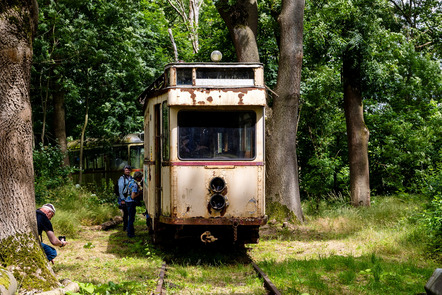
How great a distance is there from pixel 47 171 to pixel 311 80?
9504 millimetres

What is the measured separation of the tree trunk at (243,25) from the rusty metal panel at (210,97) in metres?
5.50

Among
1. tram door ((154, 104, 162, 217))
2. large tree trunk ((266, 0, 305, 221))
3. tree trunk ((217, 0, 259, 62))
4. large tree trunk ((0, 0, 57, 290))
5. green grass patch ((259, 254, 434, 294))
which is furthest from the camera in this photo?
tree trunk ((217, 0, 259, 62))

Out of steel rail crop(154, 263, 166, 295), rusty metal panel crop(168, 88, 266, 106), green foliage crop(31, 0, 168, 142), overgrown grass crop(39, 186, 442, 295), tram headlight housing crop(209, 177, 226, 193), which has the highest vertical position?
green foliage crop(31, 0, 168, 142)

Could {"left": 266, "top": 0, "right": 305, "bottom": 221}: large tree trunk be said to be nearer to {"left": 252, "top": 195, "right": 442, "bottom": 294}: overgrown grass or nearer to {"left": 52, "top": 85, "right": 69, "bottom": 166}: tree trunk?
{"left": 252, "top": 195, "right": 442, "bottom": 294}: overgrown grass

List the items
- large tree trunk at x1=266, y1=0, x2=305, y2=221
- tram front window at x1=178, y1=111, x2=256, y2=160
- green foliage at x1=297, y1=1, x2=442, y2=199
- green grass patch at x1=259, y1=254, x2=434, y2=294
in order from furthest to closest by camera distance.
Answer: green foliage at x1=297, y1=1, x2=442, y2=199, large tree trunk at x1=266, y1=0, x2=305, y2=221, tram front window at x1=178, y1=111, x2=256, y2=160, green grass patch at x1=259, y1=254, x2=434, y2=294

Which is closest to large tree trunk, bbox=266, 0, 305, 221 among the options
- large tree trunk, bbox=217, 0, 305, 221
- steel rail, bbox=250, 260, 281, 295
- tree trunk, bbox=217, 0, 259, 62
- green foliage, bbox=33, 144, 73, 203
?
large tree trunk, bbox=217, 0, 305, 221

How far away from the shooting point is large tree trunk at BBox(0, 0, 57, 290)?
22.1 ft

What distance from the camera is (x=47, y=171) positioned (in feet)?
58.1

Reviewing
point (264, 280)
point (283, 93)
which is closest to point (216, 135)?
point (264, 280)

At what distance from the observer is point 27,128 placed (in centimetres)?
717

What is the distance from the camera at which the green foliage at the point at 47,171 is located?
54.0ft

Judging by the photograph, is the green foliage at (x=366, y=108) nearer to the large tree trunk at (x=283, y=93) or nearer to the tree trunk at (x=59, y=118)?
the large tree trunk at (x=283, y=93)

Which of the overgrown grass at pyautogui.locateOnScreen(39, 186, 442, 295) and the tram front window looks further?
the tram front window

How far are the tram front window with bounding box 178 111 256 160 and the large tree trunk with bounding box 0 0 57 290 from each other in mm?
2913
